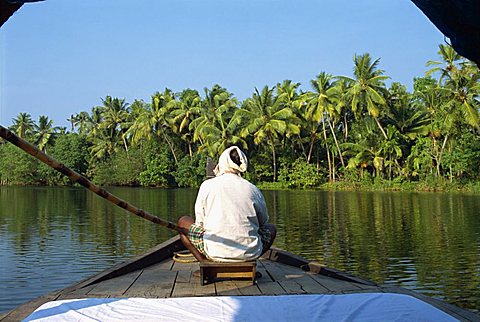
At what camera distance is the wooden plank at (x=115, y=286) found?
3703 mm

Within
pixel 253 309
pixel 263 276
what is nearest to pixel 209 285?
pixel 263 276

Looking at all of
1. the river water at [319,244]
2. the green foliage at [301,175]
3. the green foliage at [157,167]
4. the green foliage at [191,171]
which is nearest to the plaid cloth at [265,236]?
the river water at [319,244]

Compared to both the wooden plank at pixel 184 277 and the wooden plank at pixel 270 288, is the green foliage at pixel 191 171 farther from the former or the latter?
the wooden plank at pixel 270 288

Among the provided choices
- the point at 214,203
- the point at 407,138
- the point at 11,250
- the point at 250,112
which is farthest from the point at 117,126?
the point at 214,203

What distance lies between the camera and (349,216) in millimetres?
16047

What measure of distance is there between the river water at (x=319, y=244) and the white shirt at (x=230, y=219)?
316 cm

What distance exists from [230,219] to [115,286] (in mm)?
985

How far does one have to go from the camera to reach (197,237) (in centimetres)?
418

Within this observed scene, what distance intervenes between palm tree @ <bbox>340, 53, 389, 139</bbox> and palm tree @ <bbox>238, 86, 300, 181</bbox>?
171 inches

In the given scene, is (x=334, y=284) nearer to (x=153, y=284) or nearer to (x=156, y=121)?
(x=153, y=284)

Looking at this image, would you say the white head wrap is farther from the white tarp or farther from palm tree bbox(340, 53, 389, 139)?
palm tree bbox(340, 53, 389, 139)

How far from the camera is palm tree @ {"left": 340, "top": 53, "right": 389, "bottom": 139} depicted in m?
30.3

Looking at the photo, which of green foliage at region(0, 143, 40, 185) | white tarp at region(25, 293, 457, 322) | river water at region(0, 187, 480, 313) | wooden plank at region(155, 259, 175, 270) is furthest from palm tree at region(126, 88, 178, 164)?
white tarp at region(25, 293, 457, 322)

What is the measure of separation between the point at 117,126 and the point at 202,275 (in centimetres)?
4417
